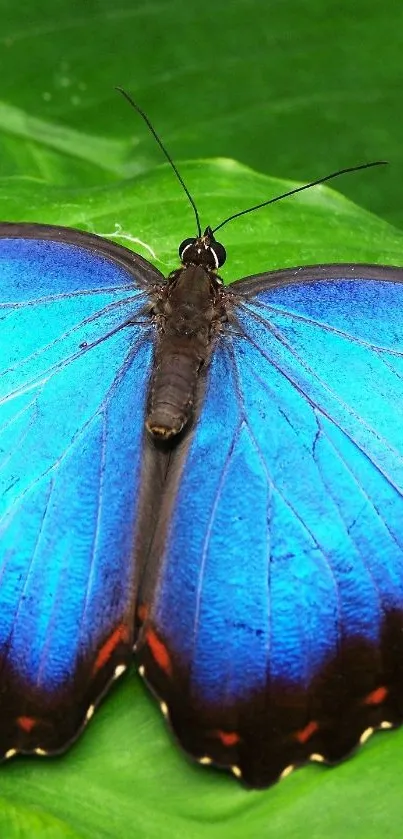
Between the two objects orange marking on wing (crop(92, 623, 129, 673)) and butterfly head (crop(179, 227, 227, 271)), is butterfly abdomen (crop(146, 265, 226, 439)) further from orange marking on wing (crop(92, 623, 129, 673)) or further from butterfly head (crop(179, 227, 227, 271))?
orange marking on wing (crop(92, 623, 129, 673))

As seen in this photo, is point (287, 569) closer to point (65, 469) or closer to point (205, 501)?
point (205, 501)

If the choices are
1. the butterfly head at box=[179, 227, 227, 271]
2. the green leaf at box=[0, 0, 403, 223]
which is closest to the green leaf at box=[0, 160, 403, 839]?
the butterfly head at box=[179, 227, 227, 271]

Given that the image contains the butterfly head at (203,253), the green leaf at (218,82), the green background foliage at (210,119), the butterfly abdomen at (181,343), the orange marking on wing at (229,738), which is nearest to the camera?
the orange marking on wing at (229,738)

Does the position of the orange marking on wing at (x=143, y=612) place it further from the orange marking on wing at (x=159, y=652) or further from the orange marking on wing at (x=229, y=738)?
the orange marking on wing at (x=229, y=738)

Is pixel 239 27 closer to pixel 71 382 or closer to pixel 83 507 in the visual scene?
pixel 71 382

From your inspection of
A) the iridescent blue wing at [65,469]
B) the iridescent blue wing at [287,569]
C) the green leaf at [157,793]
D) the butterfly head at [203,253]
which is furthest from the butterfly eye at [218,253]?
the green leaf at [157,793]

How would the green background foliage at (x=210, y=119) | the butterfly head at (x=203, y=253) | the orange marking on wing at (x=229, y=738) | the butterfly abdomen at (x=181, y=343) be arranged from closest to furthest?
the orange marking on wing at (x=229, y=738)
the butterfly abdomen at (x=181, y=343)
the butterfly head at (x=203, y=253)
the green background foliage at (x=210, y=119)
